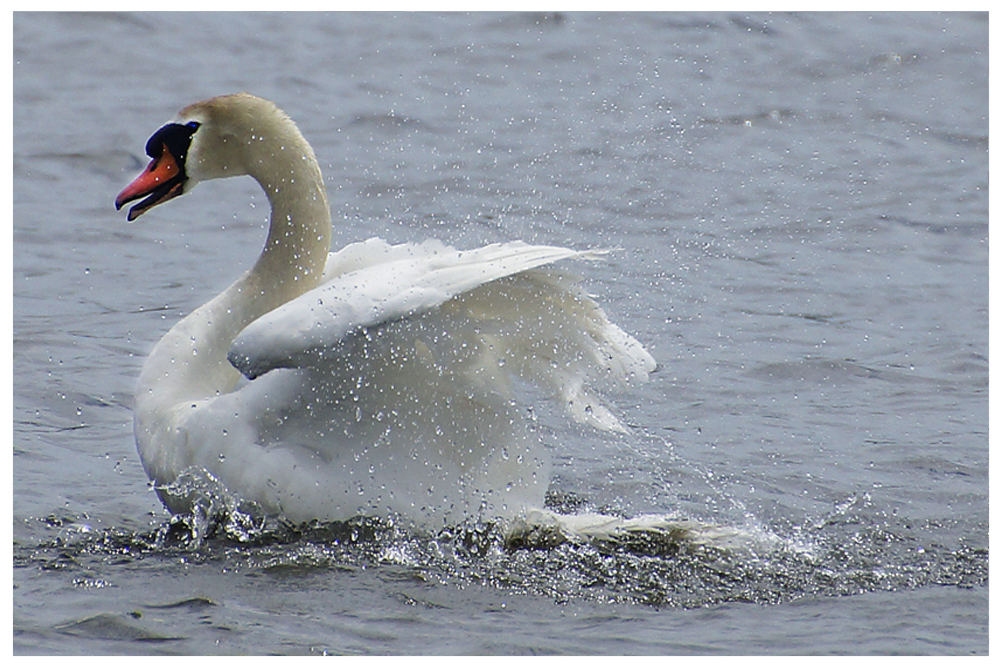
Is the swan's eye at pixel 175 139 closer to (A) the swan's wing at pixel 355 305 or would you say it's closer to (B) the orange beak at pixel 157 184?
(B) the orange beak at pixel 157 184

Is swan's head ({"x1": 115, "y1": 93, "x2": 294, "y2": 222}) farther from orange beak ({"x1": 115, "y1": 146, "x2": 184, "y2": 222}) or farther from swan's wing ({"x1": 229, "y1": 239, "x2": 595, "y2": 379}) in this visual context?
swan's wing ({"x1": 229, "y1": 239, "x2": 595, "y2": 379})

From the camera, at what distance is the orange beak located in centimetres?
542

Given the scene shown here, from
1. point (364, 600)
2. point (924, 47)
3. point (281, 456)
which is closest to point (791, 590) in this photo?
point (364, 600)

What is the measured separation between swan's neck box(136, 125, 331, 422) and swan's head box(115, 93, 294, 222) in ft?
0.16

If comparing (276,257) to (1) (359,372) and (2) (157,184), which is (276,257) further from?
(1) (359,372)

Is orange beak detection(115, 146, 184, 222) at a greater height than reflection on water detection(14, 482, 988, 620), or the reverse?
orange beak detection(115, 146, 184, 222)

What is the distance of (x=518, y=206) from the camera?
9.14 metres

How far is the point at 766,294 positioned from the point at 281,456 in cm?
376

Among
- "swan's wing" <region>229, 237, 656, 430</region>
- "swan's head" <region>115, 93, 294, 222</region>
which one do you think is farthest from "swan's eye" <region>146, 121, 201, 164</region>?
"swan's wing" <region>229, 237, 656, 430</region>

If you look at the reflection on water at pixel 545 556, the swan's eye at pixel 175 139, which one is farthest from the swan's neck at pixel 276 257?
the reflection on water at pixel 545 556

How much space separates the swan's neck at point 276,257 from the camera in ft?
17.2

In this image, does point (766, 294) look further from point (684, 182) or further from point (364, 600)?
point (364, 600)

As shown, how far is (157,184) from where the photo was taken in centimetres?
543

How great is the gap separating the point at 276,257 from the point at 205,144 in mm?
528
